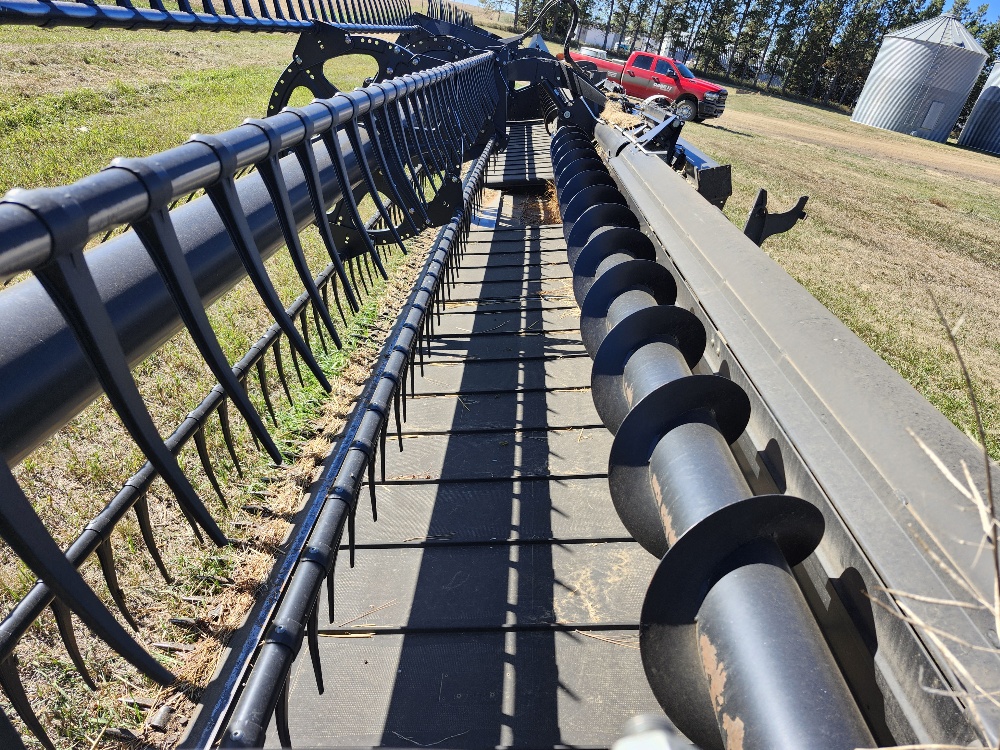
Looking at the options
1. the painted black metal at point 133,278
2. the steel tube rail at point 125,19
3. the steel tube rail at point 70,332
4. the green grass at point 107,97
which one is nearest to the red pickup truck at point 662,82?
the green grass at point 107,97

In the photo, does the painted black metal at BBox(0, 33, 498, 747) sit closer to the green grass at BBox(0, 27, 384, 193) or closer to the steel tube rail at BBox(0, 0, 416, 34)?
the steel tube rail at BBox(0, 0, 416, 34)

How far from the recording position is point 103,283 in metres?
1.17

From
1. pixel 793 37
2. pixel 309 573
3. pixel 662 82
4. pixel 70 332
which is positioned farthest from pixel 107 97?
pixel 793 37

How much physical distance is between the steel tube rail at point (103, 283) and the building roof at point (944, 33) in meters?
41.0

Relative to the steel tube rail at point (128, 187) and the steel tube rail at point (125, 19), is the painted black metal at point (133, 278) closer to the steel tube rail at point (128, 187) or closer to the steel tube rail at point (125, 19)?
the steel tube rail at point (128, 187)

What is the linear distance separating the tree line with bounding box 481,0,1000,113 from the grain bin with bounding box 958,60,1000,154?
12.8 m

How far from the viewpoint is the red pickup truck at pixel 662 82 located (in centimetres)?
2148

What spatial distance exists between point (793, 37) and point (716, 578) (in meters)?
62.1

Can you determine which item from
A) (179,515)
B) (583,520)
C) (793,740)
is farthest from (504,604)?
(179,515)

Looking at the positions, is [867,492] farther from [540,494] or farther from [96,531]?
[96,531]

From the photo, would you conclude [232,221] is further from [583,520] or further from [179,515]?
[179,515]

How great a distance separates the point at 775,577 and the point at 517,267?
4.16 m

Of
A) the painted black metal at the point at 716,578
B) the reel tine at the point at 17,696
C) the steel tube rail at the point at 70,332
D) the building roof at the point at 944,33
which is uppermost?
the building roof at the point at 944,33

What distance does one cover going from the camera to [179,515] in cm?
317
